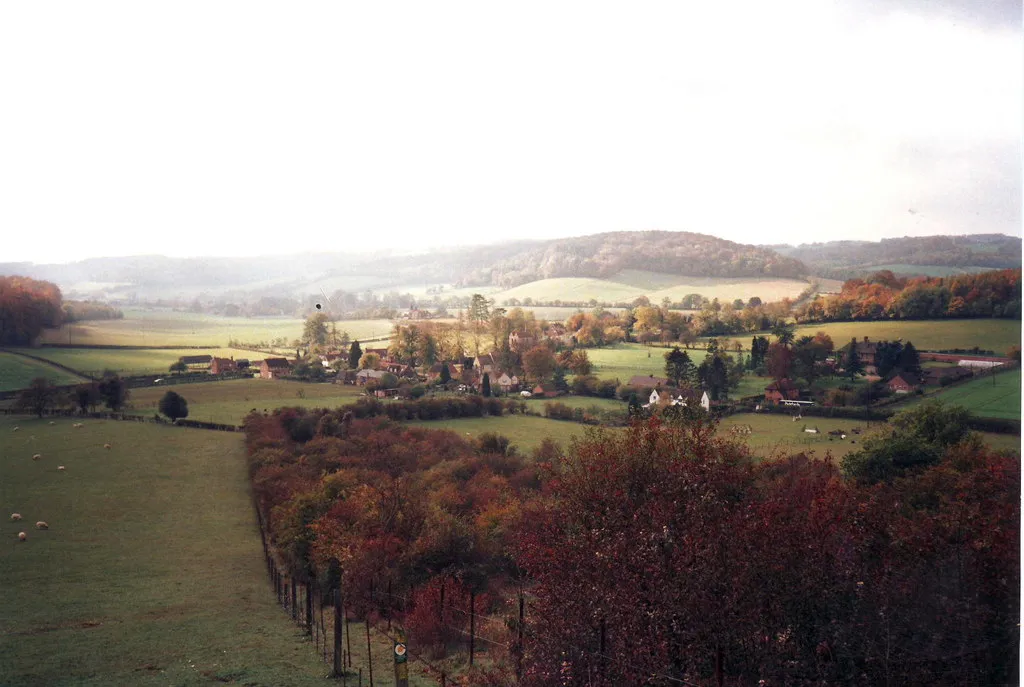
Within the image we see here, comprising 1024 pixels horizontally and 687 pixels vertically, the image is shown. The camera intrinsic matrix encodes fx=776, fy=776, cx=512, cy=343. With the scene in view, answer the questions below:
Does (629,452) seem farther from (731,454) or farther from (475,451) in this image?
(475,451)

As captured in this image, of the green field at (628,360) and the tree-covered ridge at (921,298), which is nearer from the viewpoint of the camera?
the tree-covered ridge at (921,298)

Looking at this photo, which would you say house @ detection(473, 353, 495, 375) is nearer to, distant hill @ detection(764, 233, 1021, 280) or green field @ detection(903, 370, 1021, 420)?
distant hill @ detection(764, 233, 1021, 280)

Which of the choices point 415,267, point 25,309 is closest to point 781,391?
point 415,267

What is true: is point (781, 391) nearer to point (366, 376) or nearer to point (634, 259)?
point (634, 259)

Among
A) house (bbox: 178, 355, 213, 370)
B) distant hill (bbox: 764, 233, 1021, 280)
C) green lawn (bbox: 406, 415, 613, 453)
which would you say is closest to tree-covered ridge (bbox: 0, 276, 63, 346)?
house (bbox: 178, 355, 213, 370)

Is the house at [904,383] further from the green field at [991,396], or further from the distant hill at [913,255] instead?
the distant hill at [913,255]

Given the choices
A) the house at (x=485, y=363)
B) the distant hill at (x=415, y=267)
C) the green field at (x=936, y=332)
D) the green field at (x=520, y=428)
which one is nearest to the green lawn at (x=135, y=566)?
the distant hill at (x=415, y=267)
